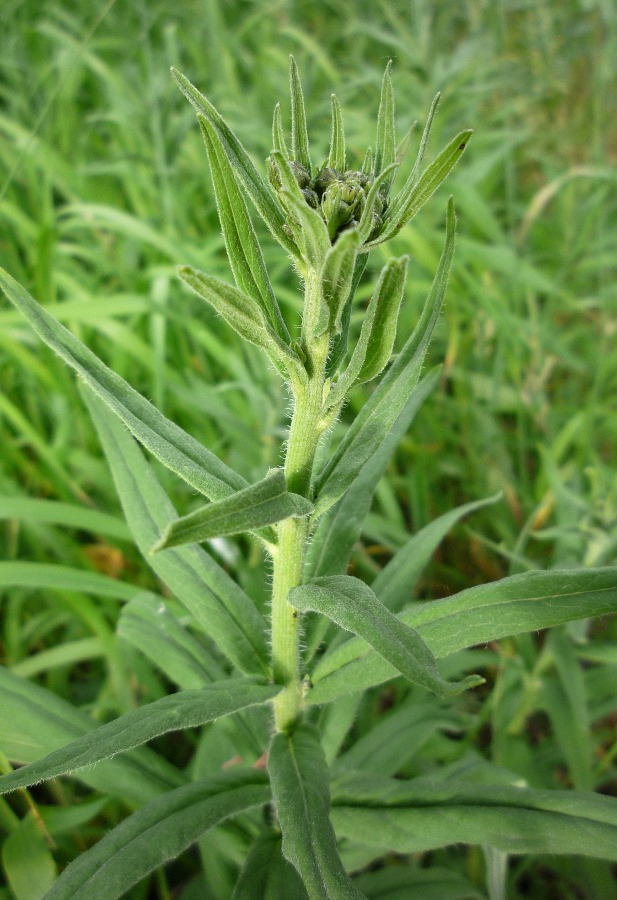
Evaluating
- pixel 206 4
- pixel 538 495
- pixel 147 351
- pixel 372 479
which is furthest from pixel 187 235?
pixel 372 479

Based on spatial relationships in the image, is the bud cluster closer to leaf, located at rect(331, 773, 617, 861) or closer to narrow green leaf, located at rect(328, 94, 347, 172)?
narrow green leaf, located at rect(328, 94, 347, 172)

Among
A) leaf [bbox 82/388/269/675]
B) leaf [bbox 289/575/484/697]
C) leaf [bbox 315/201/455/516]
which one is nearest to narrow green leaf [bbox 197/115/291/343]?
leaf [bbox 315/201/455/516]

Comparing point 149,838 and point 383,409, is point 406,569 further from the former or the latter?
point 149,838

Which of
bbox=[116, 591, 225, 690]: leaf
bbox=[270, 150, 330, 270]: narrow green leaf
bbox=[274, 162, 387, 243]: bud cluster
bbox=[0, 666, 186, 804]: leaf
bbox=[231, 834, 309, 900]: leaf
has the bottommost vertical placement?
bbox=[231, 834, 309, 900]: leaf

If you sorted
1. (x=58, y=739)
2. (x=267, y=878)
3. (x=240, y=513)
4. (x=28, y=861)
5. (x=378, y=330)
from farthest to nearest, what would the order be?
(x=28, y=861) < (x=58, y=739) < (x=267, y=878) < (x=378, y=330) < (x=240, y=513)

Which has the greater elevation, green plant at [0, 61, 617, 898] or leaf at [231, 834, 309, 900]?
green plant at [0, 61, 617, 898]

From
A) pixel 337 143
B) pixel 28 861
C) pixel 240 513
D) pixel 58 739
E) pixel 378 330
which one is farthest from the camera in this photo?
pixel 28 861

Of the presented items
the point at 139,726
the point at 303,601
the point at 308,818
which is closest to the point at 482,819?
the point at 308,818
